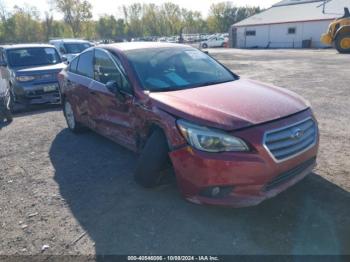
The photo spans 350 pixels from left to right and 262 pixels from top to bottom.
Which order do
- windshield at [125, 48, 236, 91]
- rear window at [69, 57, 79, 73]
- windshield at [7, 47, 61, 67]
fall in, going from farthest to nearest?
windshield at [7, 47, 61, 67]
rear window at [69, 57, 79, 73]
windshield at [125, 48, 236, 91]

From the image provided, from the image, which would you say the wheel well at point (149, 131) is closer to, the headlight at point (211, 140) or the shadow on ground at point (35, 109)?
the headlight at point (211, 140)

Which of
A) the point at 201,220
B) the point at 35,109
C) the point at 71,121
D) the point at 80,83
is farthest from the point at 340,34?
the point at 201,220

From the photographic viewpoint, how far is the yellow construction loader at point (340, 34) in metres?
21.8

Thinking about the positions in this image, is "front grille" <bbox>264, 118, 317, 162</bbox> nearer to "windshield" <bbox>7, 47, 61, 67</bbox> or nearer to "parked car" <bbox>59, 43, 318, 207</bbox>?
"parked car" <bbox>59, 43, 318, 207</bbox>

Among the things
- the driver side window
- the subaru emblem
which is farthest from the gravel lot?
the driver side window

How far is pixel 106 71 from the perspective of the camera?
4.77 m

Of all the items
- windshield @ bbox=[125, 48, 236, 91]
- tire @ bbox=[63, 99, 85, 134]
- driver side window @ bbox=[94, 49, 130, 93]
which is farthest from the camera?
tire @ bbox=[63, 99, 85, 134]

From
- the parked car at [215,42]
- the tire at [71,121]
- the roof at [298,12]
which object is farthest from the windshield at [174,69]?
the parked car at [215,42]

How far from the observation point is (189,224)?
10.7 feet

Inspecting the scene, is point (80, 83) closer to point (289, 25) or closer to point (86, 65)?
point (86, 65)

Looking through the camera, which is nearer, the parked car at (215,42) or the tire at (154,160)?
the tire at (154,160)

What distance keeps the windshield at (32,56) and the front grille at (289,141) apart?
8.42 metres

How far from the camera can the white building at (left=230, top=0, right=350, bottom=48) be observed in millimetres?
36875

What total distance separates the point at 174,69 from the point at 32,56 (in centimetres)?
701
